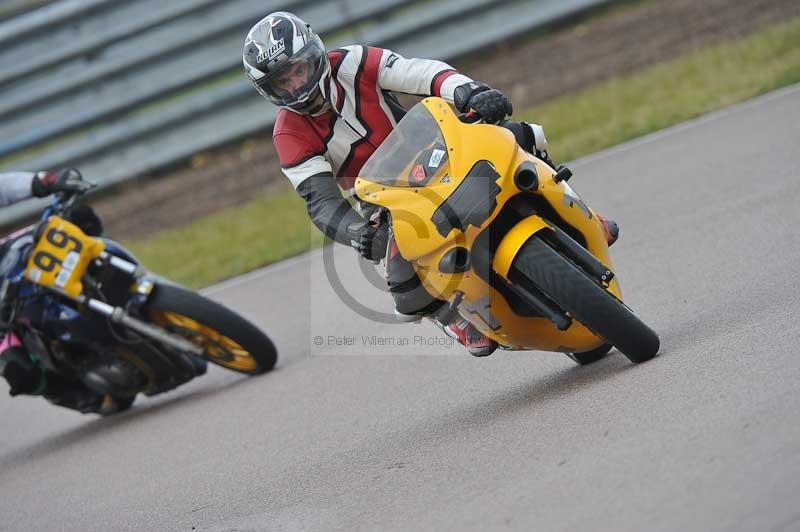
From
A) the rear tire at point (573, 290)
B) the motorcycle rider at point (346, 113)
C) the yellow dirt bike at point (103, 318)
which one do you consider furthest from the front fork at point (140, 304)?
the rear tire at point (573, 290)

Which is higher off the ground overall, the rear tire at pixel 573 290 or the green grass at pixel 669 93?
the rear tire at pixel 573 290

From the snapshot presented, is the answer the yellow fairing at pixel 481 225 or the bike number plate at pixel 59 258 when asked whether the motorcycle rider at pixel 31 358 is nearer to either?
the bike number plate at pixel 59 258

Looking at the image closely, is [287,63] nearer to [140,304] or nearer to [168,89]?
[140,304]

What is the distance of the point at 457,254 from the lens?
5387 millimetres

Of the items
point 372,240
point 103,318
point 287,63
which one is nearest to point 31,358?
point 103,318

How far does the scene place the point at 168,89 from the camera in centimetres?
1464

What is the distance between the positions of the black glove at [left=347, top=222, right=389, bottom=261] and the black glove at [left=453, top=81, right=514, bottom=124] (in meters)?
0.62

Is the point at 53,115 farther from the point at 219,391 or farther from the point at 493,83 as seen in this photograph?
the point at 219,391

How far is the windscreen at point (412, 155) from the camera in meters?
5.48

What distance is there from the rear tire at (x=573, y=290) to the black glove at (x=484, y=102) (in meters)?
0.65

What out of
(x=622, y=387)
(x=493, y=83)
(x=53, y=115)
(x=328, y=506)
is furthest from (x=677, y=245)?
(x=53, y=115)

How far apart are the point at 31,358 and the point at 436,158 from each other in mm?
3738

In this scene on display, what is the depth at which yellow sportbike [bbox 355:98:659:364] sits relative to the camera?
5.24 metres

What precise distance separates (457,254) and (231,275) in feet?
21.3
